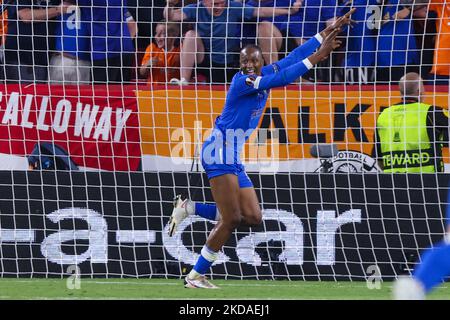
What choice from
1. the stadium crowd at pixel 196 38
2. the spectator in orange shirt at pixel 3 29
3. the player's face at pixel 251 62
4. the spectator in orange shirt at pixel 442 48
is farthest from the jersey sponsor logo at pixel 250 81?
the spectator in orange shirt at pixel 3 29

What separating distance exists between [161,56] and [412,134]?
3.36 metres

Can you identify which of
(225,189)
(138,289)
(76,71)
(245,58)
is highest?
(76,71)

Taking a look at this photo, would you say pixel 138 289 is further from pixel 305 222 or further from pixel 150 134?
pixel 150 134

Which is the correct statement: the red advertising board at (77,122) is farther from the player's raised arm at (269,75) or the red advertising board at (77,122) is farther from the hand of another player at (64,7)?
the player's raised arm at (269,75)

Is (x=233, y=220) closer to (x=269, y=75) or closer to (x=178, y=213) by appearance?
(x=178, y=213)

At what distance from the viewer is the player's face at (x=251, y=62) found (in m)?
10.1

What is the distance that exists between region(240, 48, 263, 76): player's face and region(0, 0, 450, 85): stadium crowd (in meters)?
2.97

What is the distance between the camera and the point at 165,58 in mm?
13562

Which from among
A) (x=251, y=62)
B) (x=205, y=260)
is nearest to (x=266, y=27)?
(x=251, y=62)

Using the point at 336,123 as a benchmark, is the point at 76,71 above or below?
above

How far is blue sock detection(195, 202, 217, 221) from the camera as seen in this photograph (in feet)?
34.3

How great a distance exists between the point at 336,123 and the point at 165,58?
233 centimetres
